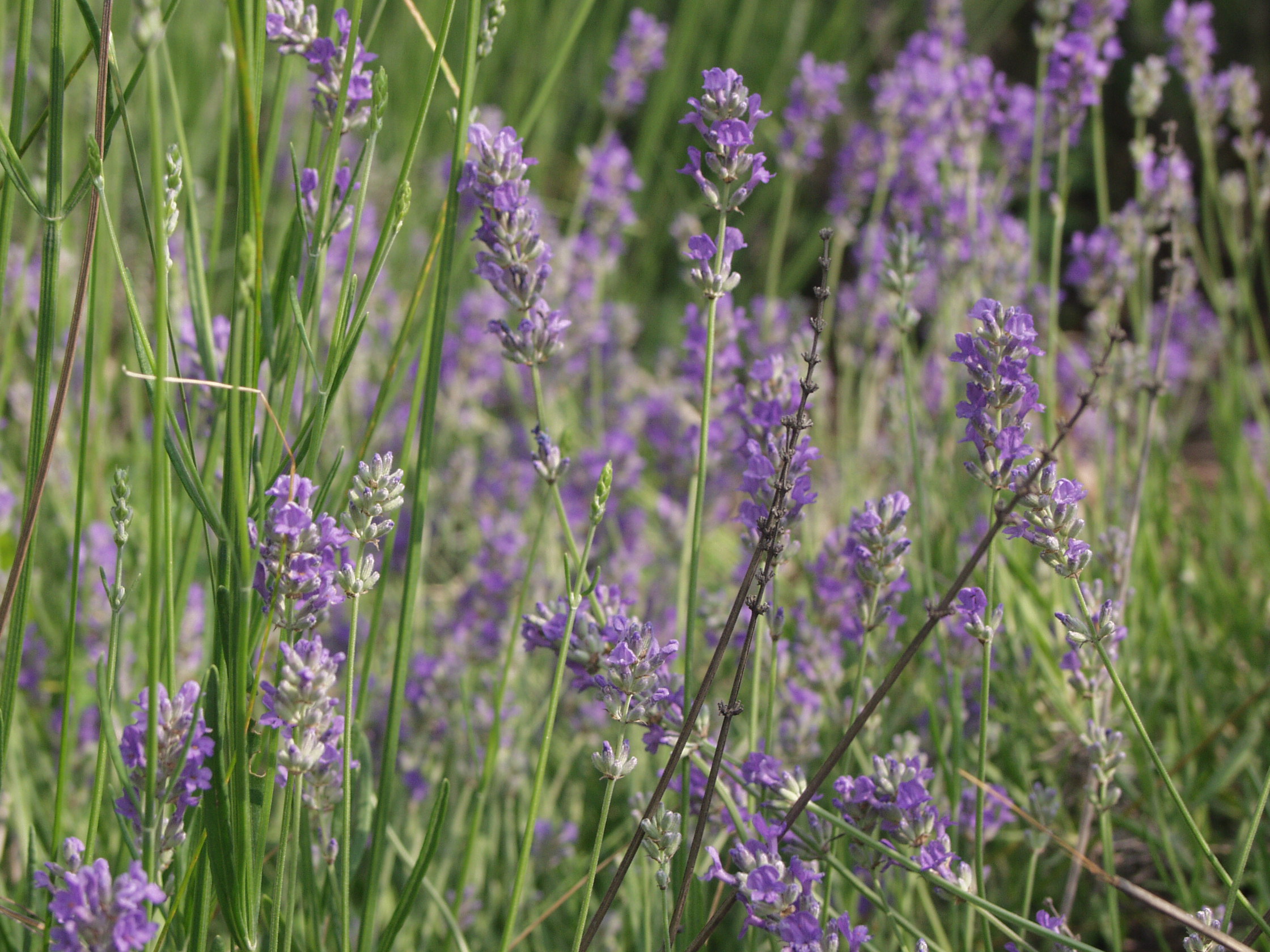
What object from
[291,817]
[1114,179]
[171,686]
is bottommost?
[291,817]

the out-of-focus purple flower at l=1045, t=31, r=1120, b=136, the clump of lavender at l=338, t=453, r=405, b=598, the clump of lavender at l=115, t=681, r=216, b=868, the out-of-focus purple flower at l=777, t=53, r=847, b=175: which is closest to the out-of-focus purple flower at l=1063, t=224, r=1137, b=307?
the out-of-focus purple flower at l=1045, t=31, r=1120, b=136

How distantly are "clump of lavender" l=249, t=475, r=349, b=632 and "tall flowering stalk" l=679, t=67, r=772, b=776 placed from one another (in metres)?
0.35

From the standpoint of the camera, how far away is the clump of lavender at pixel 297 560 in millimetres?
935

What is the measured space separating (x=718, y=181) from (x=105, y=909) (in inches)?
34.6

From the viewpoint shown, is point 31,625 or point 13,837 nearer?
point 13,837

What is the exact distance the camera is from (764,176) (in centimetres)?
110

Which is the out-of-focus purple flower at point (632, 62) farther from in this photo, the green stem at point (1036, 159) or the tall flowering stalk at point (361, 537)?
the tall flowering stalk at point (361, 537)

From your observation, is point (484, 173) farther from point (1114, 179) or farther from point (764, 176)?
point (1114, 179)

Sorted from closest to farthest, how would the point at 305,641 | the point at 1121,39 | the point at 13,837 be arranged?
the point at 305,641
the point at 13,837
the point at 1121,39

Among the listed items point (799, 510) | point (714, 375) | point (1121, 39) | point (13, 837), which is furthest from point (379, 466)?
point (1121, 39)

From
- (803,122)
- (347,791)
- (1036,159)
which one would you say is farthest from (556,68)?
(803,122)

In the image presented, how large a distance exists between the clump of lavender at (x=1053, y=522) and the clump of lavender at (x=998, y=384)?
28 mm

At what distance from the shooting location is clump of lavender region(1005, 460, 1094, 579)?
40.3 inches

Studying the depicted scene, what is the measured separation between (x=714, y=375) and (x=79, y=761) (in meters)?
1.30
